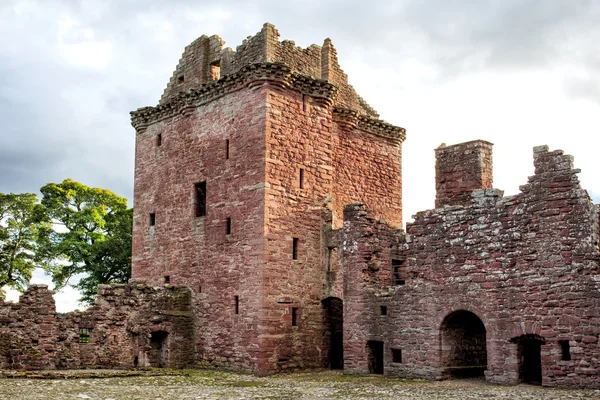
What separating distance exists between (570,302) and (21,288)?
26.9 metres

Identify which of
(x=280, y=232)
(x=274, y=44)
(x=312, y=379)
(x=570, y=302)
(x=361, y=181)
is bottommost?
(x=312, y=379)

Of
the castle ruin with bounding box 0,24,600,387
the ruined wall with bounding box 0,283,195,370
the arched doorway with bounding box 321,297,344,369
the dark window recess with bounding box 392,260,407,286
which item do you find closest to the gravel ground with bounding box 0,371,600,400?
the castle ruin with bounding box 0,24,600,387

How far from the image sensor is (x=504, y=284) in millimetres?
16734

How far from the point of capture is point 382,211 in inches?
1024

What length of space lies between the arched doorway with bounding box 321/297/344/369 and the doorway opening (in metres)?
2.59

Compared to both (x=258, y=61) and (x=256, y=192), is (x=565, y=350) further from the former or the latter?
(x=258, y=61)

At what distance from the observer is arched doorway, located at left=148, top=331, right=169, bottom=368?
22427 mm

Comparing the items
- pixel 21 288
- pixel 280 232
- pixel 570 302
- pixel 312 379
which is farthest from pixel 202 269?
pixel 21 288

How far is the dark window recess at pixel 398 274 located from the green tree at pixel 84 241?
18.7m

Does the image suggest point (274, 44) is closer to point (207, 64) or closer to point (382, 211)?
point (207, 64)

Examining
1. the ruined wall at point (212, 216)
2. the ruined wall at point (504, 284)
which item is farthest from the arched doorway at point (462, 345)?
the ruined wall at point (212, 216)

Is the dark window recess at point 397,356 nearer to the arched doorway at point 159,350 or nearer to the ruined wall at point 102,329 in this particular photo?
the ruined wall at point 102,329

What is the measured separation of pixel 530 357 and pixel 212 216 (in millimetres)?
10398

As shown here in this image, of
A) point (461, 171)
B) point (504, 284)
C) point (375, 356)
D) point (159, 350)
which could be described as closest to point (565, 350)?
point (504, 284)
